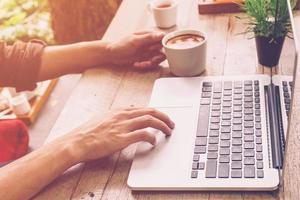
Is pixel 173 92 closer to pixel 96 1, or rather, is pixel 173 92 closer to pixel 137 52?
pixel 137 52

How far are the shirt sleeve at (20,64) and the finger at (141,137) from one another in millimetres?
484

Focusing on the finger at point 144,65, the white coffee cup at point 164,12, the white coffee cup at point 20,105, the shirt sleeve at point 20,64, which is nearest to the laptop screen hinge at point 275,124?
the finger at point 144,65

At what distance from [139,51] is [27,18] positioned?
6.23 ft

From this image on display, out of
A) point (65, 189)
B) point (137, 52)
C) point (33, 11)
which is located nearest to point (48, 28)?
point (33, 11)

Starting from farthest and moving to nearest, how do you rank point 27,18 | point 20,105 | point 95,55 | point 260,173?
point 27,18, point 20,105, point 95,55, point 260,173

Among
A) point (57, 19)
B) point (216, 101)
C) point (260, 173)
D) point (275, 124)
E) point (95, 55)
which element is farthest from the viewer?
point (57, 19)

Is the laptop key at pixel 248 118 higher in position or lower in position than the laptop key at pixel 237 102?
higher

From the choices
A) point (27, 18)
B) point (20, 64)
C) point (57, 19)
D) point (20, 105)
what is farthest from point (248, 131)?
point (27, 18)

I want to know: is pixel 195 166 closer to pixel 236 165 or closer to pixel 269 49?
pixel 236 165

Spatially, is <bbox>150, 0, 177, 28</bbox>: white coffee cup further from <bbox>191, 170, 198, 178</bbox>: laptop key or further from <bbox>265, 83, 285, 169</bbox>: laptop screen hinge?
<bbox>191, 170, 198, 178</bbox>: laptop key

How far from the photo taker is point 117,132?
0.94m

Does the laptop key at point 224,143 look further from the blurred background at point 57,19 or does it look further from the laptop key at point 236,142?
the blurred background at point 57,19

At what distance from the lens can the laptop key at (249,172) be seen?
799mm

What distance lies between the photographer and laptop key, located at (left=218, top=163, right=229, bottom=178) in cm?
81
